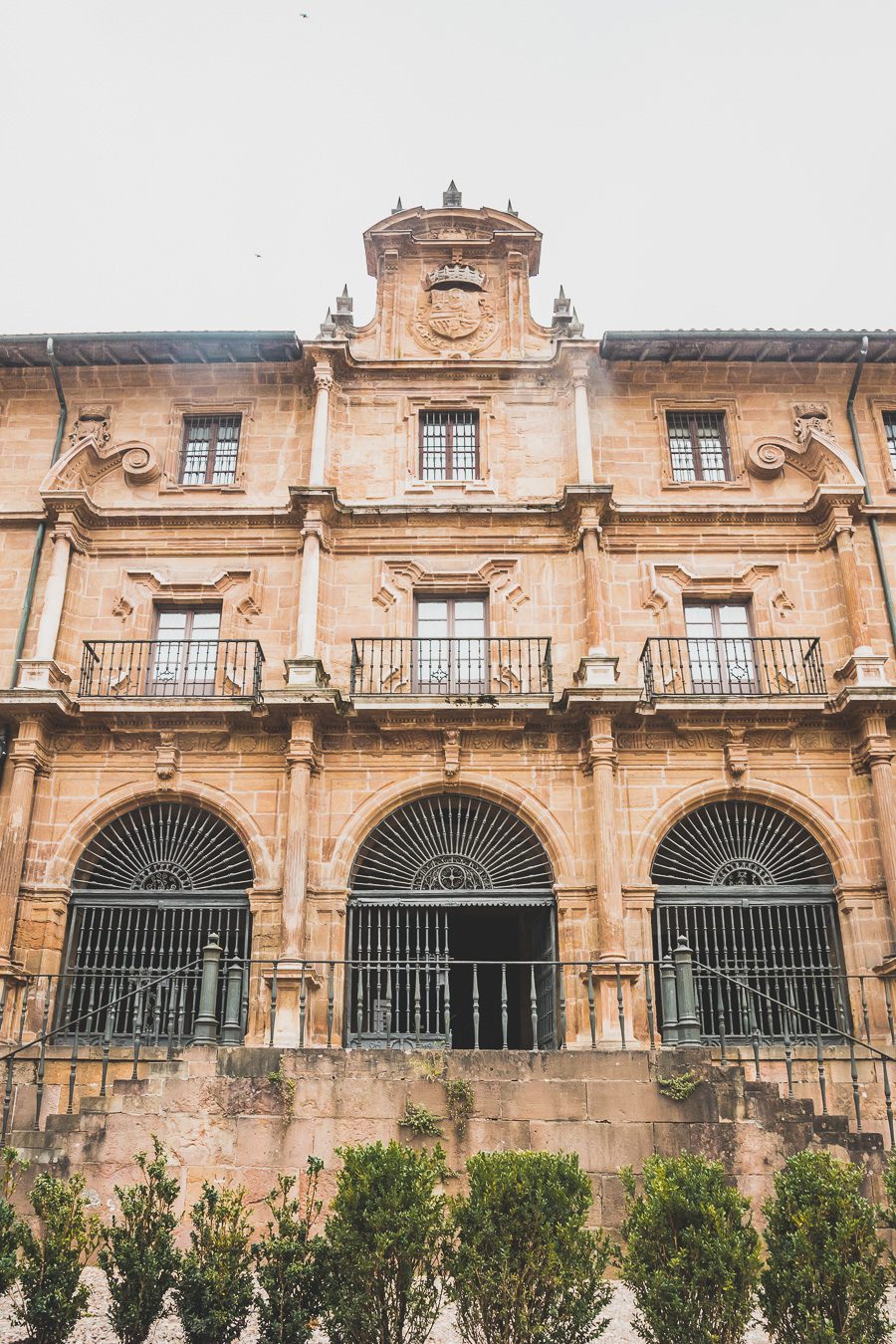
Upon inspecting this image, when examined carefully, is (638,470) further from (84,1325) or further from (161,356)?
(84,1325)

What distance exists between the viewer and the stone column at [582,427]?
16.9 meters

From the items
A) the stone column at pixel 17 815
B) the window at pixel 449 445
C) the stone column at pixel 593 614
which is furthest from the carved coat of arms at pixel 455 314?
the stone column at pixel 17 815

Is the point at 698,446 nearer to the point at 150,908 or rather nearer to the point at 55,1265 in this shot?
the point at 150,908

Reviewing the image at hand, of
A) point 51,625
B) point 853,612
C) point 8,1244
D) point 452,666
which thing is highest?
point 853,612

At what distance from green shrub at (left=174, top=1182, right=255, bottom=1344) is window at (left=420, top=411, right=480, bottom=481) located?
40.0ft

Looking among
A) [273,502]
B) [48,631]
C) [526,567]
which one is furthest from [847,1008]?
[48,631]

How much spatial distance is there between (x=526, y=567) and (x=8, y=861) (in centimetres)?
801

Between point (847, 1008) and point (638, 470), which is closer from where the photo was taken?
point (847, 1008)

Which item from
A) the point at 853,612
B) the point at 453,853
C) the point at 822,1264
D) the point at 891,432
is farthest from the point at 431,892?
the point at 891,432

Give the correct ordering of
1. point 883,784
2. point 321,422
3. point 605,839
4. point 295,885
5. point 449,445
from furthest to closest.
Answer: point 449,445
point 321,422
point 883,784
point 605,839
point 295,885

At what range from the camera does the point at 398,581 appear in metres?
16.9

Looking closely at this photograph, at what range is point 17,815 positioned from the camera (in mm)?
14953

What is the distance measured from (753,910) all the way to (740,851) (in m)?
0.79

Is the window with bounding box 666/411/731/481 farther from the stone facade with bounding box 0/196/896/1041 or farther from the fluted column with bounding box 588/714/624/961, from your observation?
the fluted column with bounding box 588/714/624/961
